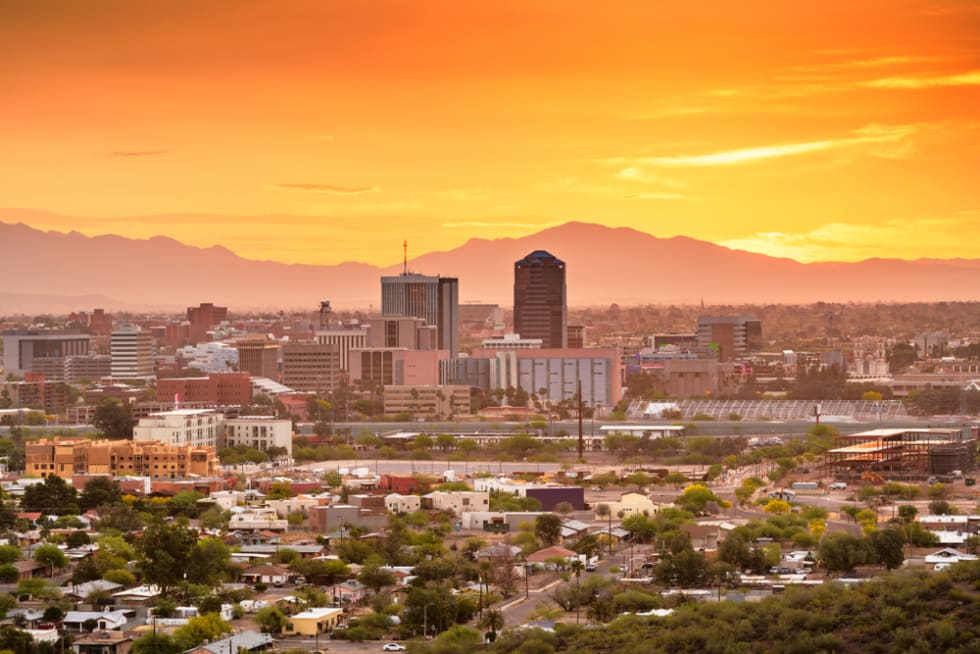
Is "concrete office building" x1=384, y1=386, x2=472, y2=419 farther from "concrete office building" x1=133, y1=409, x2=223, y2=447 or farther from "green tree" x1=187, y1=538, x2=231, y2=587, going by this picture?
"green tree" x1=187, y1=538, x2=231, y2=587

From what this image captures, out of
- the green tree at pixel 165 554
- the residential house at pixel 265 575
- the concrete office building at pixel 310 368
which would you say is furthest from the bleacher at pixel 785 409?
the green tree at pixel 165 554

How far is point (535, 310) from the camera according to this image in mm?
101250

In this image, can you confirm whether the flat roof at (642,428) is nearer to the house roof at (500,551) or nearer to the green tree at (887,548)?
the house roof at (500,551)

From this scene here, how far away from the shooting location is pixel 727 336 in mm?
105188

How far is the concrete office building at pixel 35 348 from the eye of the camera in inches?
3935

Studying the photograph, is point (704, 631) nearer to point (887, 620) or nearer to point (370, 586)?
point (887, 620)

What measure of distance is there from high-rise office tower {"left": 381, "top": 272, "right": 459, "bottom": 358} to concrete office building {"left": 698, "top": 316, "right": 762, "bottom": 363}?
13696 mm

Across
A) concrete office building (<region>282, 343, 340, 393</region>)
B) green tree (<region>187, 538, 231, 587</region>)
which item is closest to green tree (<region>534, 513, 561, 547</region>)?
green tree (<region>187, 538, 231, 587</region>)

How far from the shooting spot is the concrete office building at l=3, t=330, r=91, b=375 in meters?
99.9

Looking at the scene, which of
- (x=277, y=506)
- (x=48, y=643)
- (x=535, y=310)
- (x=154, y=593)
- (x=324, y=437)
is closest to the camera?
(x=48, y=643)

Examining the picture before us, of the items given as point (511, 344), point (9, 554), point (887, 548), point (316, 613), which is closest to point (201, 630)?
point (316, 613)

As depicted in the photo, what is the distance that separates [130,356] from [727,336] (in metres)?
32.3

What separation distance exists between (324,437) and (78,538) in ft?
85.1

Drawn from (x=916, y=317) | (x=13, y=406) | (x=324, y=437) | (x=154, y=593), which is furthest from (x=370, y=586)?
(x=916, y=317)
